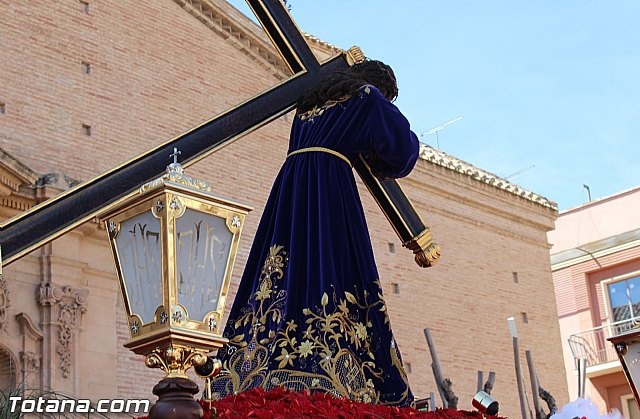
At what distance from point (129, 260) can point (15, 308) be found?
774cm

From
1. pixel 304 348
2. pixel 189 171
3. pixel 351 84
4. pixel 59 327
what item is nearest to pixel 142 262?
pixel 304 348

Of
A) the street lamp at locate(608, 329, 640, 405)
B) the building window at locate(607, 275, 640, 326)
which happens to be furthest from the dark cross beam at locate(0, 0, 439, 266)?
the building window at locate(607, 275, 640, 326)

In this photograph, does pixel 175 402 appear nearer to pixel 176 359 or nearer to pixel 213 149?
pixel 176 359

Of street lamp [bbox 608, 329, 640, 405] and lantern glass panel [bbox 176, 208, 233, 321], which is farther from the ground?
lantern glass panel [bbox 176, 208, 233, 321]

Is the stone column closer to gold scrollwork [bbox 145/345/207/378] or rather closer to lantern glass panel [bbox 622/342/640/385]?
lantern glass panel [bbox 622/342/640/385]

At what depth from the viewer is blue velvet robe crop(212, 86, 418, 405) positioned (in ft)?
13.5

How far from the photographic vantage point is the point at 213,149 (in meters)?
5.69

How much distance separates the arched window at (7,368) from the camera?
10.6m

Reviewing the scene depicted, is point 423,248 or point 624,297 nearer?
point 423,248

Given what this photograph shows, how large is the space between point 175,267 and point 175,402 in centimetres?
40

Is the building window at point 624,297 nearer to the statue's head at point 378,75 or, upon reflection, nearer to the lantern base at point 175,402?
the statue's head at point 378,75

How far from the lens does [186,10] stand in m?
14.0

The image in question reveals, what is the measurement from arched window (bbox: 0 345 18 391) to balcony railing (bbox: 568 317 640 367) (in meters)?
12.4

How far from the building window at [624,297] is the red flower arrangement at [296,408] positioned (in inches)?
708
